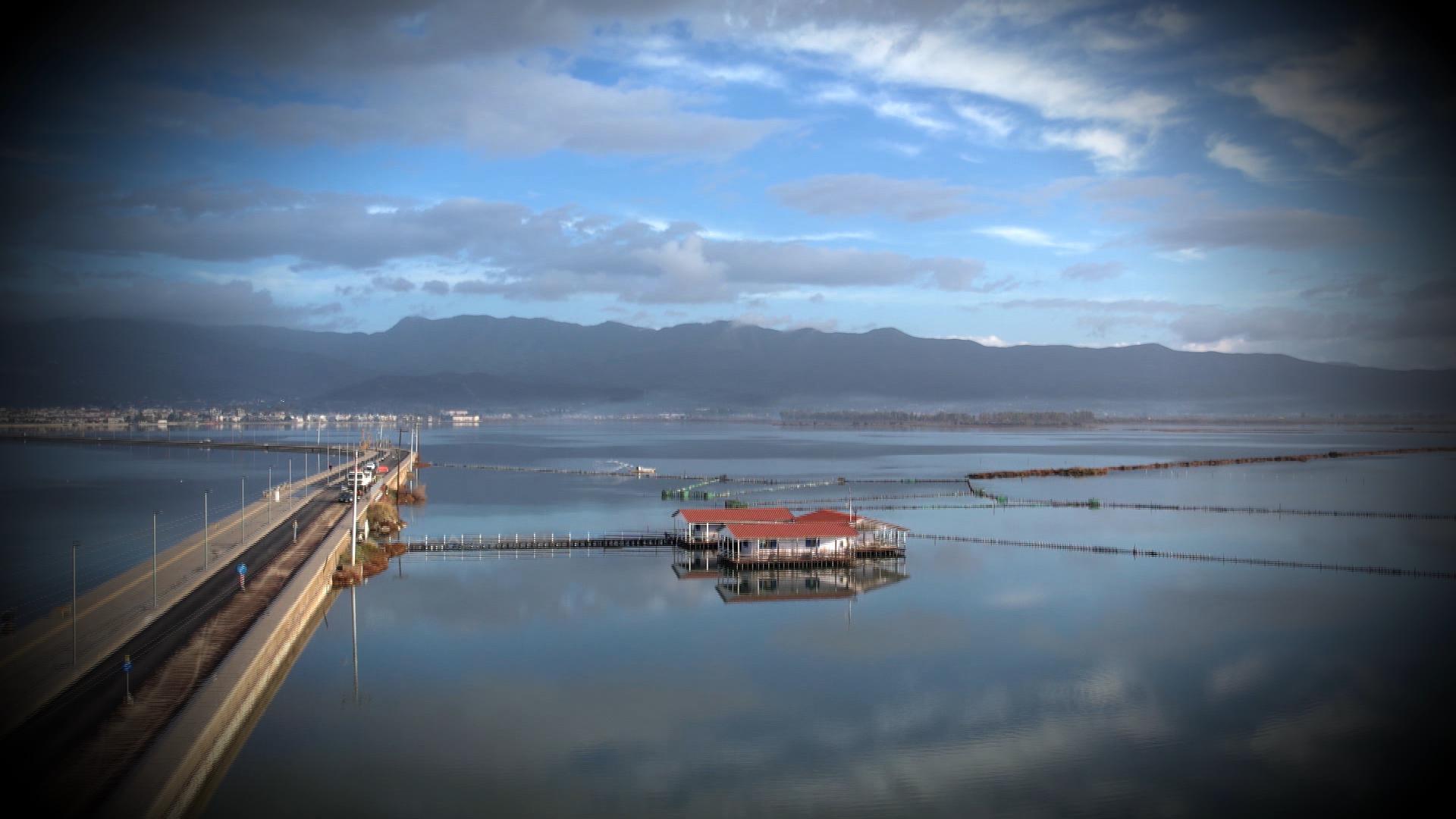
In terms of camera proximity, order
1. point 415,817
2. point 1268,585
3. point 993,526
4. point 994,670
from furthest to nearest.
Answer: point 993,526 → point 1268,585 → point 994,670 → point 415,817

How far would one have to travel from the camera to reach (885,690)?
21266mm

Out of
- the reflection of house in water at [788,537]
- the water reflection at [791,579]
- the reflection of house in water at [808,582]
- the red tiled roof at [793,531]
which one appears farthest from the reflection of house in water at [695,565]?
the red tiled roof at [793,531]

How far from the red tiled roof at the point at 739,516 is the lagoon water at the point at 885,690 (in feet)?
10.9

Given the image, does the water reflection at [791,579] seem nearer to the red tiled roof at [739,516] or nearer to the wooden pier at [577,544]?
the wooden pier at [577,544]

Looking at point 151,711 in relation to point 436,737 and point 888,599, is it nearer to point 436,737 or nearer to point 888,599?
point 436,737

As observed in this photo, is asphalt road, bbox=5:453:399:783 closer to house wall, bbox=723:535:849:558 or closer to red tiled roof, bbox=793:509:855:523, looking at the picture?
house wall, bbox=723:535:849:558

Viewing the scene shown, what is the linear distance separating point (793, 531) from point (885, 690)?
14449 millimetres

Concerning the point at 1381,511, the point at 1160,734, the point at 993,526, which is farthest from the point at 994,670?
the point at 1381,511

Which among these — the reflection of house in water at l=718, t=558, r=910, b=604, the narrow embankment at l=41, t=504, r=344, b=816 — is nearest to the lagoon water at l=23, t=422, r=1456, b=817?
the reflection of house in water at l=718, t=558, r=910, b=604

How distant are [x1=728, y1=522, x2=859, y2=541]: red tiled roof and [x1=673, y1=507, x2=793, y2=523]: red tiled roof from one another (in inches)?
32.3

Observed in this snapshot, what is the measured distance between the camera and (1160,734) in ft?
61.3

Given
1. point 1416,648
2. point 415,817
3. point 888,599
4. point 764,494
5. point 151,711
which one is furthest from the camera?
point 764,494

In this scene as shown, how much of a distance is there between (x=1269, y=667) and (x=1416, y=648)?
5.46 metres

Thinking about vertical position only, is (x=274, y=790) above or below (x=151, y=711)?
below
